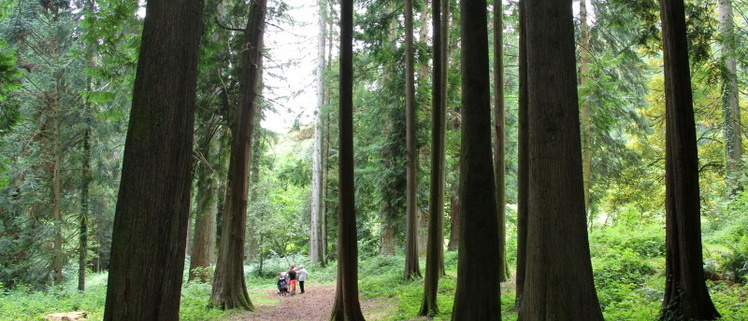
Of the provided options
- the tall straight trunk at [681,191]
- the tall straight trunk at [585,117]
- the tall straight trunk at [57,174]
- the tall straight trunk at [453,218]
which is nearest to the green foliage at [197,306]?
the tall straight trunk at [57,174]

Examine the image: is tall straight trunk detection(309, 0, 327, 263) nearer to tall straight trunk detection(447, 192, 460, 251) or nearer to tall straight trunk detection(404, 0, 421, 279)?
tall straight trunk detection(447, 192, 460, 251)

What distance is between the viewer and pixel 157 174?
4102mm

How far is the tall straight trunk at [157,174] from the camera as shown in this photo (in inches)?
157

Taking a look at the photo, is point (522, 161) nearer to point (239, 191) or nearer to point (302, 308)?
point (239, 191)

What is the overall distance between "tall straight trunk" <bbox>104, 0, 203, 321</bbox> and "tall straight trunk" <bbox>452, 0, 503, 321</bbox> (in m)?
4.01

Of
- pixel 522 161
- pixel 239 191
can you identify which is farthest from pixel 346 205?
pixel 239 191

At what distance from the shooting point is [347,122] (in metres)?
9.02

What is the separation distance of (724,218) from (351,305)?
10688 mm

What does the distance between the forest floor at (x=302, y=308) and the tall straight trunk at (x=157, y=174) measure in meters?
6.94

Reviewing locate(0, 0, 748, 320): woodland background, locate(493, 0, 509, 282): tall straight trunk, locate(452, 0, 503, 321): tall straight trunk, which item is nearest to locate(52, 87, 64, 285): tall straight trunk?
locate(0, 0, 748, 320): woodland background

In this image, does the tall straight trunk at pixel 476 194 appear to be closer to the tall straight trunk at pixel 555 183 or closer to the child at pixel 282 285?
the tall straight trunk at pixel 555 183

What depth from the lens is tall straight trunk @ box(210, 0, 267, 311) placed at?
12.1 meters

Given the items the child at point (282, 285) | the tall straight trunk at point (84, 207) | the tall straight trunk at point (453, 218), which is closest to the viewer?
the tall straight trunk at point (84, 207)

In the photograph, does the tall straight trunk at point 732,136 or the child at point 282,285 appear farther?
the child at point 282,285
